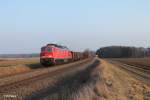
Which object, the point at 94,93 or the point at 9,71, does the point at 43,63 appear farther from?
the point at 94,93

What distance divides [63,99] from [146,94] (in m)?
5.79

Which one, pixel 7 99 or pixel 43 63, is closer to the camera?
pixel 7 99

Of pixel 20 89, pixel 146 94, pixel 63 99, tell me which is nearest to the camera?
pixel 63 99

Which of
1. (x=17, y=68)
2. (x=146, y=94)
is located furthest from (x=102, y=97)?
(x=17, y=68)

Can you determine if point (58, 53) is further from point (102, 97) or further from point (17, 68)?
point (102, 97)

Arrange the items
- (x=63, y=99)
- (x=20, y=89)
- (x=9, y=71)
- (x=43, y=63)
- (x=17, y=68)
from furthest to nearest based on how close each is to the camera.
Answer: (x=43, y=63)
(x=17, y=68)
(x=9, y=71)
(x=20, y=89)
(x=63, y=99)

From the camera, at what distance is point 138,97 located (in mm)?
17844

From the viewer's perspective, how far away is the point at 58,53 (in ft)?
208

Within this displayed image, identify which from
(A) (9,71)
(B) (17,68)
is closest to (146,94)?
(A) (9,71)

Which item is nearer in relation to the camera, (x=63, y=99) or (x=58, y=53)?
(x=63, y=99)

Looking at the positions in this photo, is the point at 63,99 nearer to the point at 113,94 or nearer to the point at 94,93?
the point at 94,93

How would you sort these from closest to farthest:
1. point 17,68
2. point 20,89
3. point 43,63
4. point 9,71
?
point 20,89 → point 9,71 → point 17,68 → point 43,63

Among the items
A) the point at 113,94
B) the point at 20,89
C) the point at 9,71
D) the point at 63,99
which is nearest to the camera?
the point at 63,99

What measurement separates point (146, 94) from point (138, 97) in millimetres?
1856
